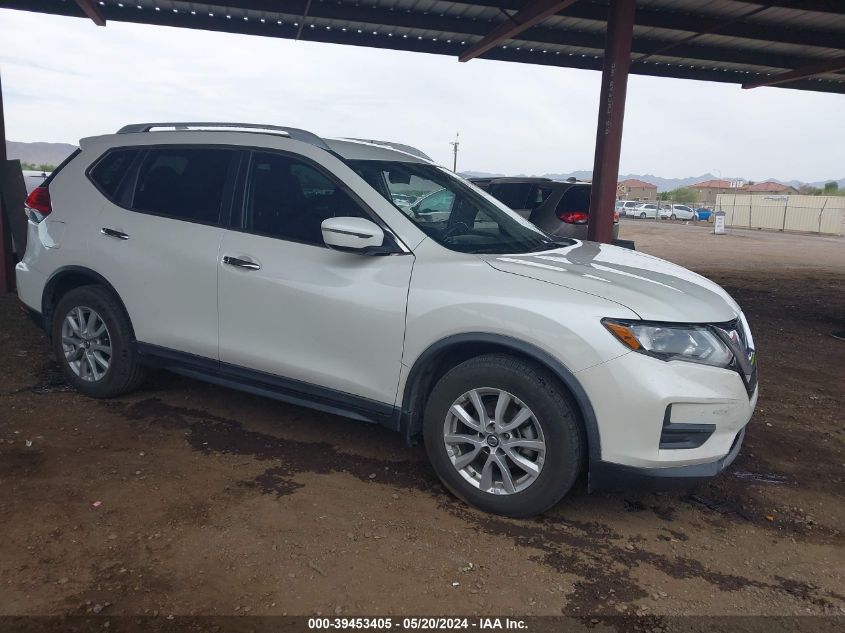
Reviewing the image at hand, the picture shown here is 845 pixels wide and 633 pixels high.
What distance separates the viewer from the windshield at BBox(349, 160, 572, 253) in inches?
145

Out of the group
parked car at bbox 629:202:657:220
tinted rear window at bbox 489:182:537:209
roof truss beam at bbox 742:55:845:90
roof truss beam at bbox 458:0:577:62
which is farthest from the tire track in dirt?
parked car at bbox 629:202:657:220

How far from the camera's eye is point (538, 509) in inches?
125

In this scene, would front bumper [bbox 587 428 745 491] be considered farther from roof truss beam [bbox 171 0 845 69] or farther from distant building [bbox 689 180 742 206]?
distant building [bbox 689 180 742 206]

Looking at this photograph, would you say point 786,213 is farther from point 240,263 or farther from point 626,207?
point 240,263

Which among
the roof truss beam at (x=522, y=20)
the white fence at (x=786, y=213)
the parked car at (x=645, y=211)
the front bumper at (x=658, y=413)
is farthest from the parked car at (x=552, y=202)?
the parked car at (x=645, y=211)

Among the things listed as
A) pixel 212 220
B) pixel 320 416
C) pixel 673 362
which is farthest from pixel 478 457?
pixel 212 220

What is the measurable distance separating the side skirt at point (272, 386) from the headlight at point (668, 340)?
1.23 m

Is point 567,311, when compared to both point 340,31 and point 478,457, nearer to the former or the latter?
point 478,457

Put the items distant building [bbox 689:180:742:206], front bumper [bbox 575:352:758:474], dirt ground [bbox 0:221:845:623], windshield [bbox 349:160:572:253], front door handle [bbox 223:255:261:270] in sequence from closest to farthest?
dirt ground [bbox 0:221:845:623]
front bumper [bbox 575:352:758:474]
windshield [bbox 349:160:572:253]
front door handle [bbox 223:255:261:270]
distant building [bbox 689:180:742:206]

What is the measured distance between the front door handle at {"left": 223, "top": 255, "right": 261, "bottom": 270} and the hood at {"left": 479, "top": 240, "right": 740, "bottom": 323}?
1321mm

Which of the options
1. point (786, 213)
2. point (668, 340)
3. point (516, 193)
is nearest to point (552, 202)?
point (516, 193)

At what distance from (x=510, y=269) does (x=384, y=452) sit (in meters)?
1.50

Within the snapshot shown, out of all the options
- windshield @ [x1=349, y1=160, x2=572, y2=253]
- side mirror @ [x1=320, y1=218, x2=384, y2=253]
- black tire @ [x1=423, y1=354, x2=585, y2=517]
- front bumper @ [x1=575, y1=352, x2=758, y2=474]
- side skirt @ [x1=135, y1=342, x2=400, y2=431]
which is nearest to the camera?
front bumper @ [x1=575, y1=352, x2=758, y2=474]

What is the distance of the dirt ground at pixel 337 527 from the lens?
265cm
